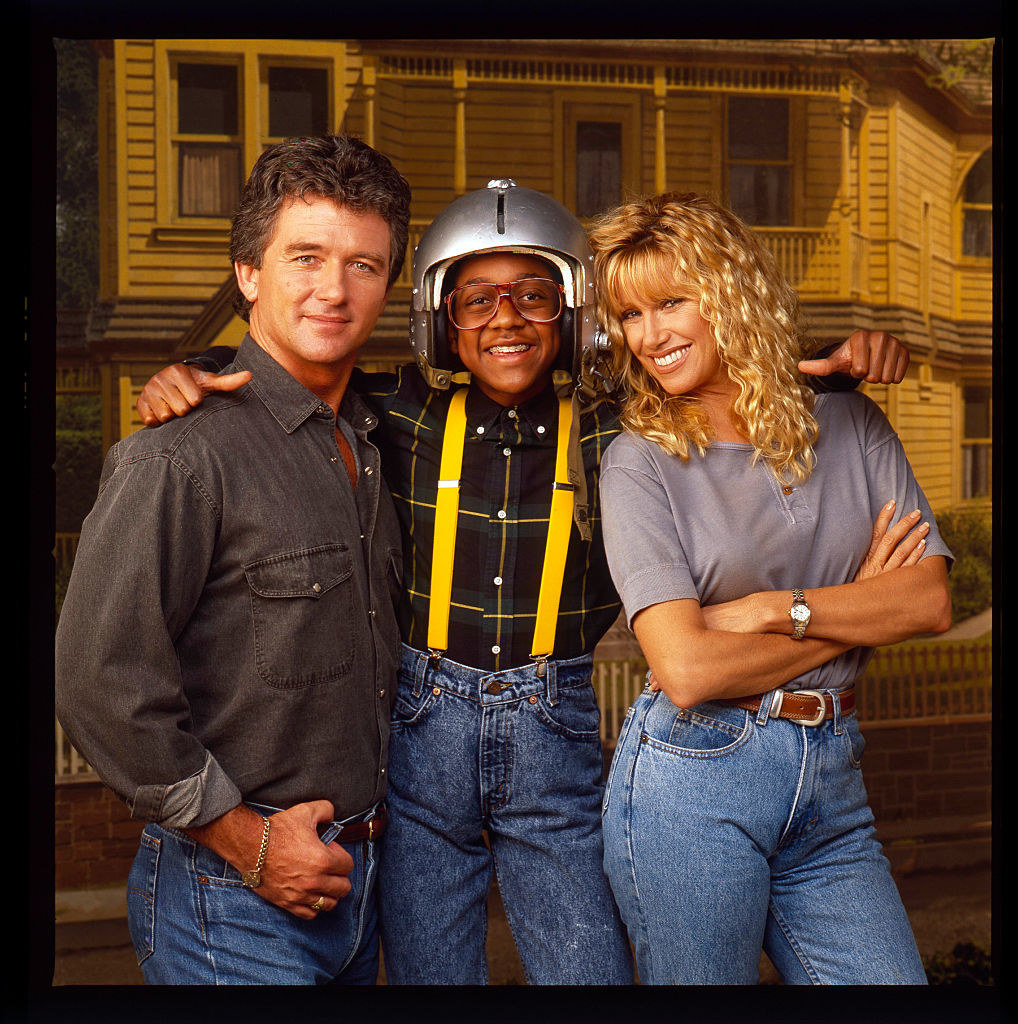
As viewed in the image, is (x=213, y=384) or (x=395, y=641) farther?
(x=395, y=641)

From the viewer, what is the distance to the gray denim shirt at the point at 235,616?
7.29 ft

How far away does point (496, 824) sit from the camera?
269 centimetres

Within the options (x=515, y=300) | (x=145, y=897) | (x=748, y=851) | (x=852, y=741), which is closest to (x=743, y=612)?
(x=852, y=741)

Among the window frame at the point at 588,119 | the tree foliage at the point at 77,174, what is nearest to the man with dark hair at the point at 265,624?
the tree foliage at the point at 77,174

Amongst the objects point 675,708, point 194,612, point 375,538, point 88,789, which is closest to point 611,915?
point 675,708

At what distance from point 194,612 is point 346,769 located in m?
0.52

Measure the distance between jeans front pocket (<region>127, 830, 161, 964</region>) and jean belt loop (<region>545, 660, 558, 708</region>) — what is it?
996 mm

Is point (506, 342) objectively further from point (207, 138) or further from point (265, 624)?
point (207, 138)

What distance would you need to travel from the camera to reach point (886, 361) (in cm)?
259

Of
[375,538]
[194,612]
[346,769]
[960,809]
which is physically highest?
[375,538]

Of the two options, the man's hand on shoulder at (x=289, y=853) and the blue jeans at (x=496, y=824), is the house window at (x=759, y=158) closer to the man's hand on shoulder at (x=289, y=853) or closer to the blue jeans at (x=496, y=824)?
the blue jeans at (x=496, y=824)
